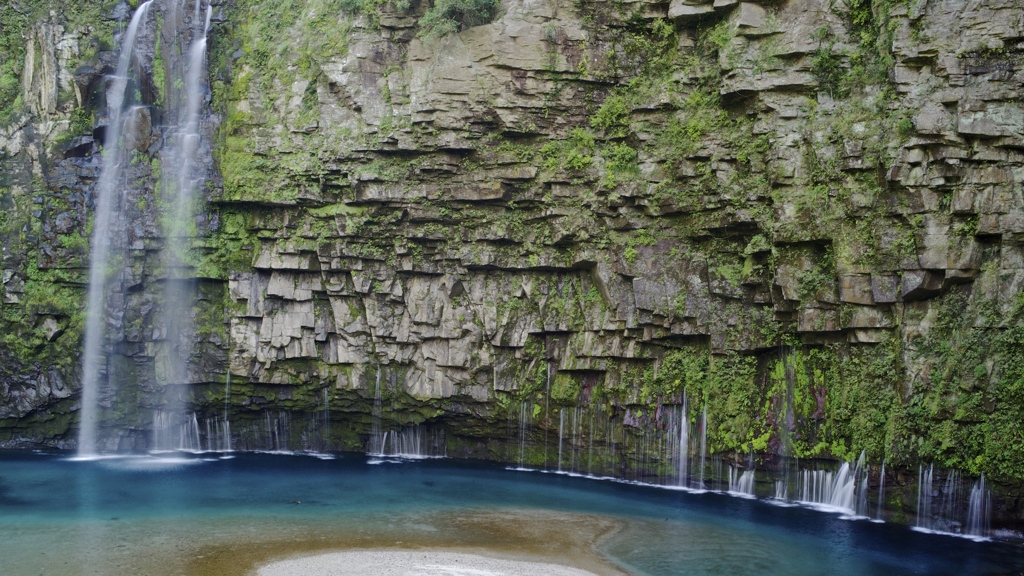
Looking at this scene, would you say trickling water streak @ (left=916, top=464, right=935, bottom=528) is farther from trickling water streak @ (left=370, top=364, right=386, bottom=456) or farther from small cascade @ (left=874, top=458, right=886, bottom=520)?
trickling water streak @ (left=370, top=364, right=386, bottom=456)

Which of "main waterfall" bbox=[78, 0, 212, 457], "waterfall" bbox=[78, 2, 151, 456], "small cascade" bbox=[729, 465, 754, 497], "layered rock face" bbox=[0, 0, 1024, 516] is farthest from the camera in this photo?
"main waterfall" bbox=[78, 0, 212, 457]

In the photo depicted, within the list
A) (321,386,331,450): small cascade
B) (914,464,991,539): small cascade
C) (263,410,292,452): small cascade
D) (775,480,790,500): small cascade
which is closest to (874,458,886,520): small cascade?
(914,464,991,539): small cascade

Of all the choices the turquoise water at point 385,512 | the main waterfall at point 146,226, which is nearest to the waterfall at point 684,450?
the turquoise water at point 385,512

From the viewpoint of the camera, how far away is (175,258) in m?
28.3

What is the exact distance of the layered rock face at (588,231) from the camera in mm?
19734

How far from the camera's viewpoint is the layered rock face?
19.7 m

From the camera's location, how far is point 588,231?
25344mm

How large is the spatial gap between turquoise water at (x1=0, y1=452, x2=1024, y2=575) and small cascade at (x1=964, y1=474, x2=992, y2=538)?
23.2 inches

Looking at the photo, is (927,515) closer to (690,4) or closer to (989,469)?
(989,469)

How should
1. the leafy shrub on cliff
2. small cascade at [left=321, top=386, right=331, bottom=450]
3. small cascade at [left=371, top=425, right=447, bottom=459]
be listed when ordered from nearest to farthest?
the leafy shrub on cliff → small cascade at [left=371, top=425, right=447, bottom=459] → small cascade at [left=321, top=386, right=331, bottom=450]

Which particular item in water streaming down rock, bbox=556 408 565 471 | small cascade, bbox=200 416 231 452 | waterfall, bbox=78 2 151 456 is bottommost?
small cascade, bbox=200 416 231 452

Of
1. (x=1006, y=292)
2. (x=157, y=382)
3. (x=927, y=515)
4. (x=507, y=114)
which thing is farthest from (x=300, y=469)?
(x=1006, y=292)

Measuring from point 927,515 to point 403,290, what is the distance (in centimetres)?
1619

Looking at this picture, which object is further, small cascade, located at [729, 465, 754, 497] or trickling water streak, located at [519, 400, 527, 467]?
trickling water streak, located at [519, 400, 527, 467]
